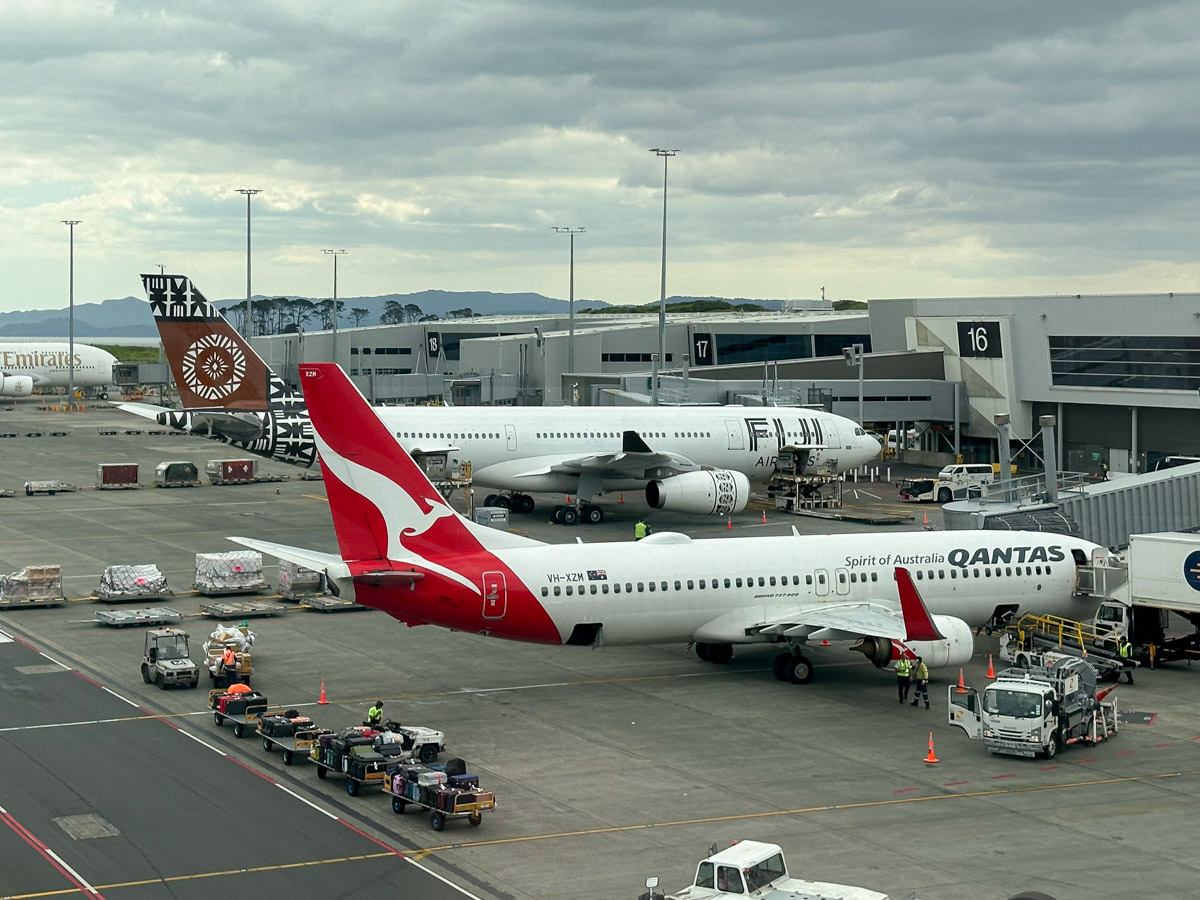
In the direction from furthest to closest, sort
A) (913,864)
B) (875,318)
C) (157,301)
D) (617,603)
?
(875,318)
(157,301)
(617,603)
(913,864)

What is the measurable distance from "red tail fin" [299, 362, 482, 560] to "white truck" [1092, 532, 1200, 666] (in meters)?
19.9

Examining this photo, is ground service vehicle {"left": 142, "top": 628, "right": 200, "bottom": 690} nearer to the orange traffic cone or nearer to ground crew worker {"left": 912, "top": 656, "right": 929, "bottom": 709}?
ground crew worker {"left": 912, "top": 656, "right": 929, "bottom": 709}

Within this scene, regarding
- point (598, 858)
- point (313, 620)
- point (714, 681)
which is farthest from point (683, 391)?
point (598, 858)

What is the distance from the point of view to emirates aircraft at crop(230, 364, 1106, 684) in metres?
36.4

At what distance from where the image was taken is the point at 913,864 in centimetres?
2523

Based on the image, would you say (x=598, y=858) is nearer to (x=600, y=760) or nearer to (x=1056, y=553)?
(x=600, y=760)

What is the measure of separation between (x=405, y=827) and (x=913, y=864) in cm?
927

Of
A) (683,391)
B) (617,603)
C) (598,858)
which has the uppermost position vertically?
(683,391)

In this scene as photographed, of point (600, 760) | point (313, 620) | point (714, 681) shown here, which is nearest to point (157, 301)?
point (313, 620)

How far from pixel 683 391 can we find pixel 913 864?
7131 centimetres

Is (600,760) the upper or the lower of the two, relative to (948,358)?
lower

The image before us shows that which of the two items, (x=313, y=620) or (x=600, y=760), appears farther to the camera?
(x=313, y=620)

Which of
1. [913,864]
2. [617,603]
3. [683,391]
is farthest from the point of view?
[683,391]

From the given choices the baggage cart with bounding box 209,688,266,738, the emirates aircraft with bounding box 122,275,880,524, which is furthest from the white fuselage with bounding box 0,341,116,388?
the baggage cart with bounding box 209,688,266,738
